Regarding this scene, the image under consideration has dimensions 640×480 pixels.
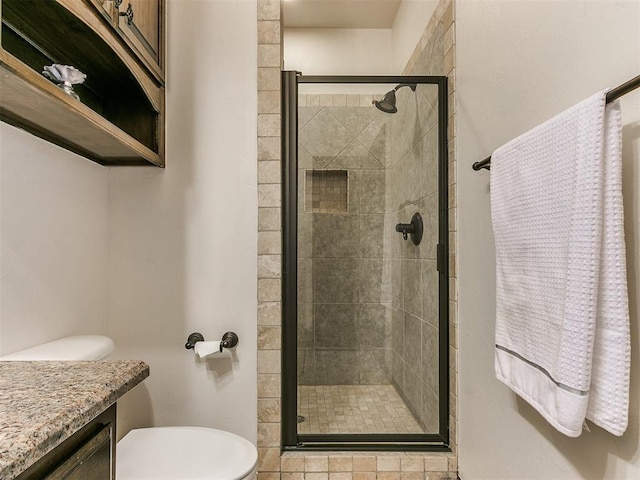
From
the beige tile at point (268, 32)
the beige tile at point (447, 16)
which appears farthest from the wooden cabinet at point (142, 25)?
the beige tile at point (447, 16)

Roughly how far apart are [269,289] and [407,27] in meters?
1.76

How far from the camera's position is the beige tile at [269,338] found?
165 cm

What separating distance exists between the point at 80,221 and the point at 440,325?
151cm

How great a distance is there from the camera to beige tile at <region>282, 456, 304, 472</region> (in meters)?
1.60

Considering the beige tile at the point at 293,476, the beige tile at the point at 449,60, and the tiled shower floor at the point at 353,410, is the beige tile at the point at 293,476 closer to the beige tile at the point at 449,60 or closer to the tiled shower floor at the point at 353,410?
the tiled shower floor at the point at 353,410

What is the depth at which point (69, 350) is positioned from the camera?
122cm

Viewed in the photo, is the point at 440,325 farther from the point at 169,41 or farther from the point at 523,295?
the point at 169,41

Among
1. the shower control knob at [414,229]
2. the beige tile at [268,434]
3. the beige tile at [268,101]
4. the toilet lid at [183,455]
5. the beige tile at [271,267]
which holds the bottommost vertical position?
the beige tile at [268,434]

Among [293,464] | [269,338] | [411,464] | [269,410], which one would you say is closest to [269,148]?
[269,338]

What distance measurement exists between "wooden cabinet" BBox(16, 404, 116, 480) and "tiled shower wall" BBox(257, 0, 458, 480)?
1.00m

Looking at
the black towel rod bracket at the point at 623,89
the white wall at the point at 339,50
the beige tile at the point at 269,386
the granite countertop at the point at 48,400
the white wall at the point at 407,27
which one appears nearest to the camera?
the granite countertop at the point at 48,400

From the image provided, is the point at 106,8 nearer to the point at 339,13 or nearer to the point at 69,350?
the point at 69,350

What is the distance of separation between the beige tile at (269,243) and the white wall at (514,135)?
2.44ft

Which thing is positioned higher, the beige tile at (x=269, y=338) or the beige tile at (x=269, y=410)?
the beige tile at (x=269, y=338)
